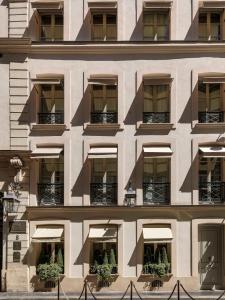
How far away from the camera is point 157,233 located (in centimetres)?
2408

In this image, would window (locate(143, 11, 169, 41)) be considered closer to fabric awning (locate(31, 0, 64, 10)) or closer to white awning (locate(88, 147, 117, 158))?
fabric awning (locate(31, 0, 64, 10))

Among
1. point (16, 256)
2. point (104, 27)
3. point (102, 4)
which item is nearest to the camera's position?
point (16, 256)

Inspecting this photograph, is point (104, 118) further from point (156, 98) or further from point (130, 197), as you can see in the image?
point (130, 197)

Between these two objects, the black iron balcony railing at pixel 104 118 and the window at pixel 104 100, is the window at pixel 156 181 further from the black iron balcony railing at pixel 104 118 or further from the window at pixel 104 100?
the window at pixel 104 100

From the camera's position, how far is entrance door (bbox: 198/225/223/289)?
24.7 metres

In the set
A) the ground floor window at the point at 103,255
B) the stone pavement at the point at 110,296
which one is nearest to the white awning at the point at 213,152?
the ground floor window at the point at 103,255

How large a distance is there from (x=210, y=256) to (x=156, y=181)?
13.5 feet

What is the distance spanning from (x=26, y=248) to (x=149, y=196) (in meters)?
5.86

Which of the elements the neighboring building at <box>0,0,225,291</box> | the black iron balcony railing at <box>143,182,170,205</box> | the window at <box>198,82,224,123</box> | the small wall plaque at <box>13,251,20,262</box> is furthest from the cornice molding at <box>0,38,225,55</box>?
the small wall plaque at <box>13,251,20,262</box>

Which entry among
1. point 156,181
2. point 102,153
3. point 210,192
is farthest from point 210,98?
point 102,153

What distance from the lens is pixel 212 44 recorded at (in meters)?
24.7

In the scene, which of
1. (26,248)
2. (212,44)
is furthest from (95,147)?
(212,44)

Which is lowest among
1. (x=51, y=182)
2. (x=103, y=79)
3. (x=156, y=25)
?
(x=51, y=182)

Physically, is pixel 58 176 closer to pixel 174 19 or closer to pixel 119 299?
pixel 119 299
